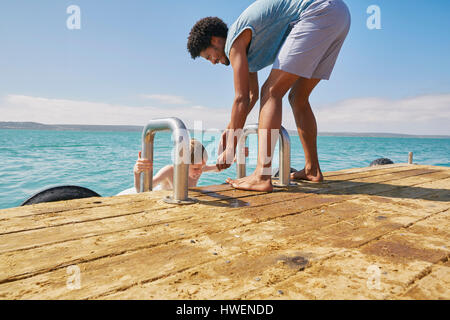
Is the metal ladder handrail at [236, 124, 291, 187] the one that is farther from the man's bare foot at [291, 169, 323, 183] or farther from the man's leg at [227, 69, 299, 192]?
the man's bare foot at [291, 169, 323, 183]

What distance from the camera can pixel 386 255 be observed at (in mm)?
1181

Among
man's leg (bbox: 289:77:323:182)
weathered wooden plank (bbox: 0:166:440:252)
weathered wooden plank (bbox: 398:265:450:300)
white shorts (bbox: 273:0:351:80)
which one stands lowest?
weathered wooden plank (bbox: 398:265:450:300)

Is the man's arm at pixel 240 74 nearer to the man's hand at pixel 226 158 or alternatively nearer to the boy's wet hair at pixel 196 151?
the man's hand at pixel 226 158

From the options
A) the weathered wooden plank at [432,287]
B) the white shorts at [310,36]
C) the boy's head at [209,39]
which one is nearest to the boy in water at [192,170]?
the boy's head at [209,39]

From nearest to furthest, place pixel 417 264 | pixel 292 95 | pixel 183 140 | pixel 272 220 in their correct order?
1. pixel 417 264
2. pixel 272 220
3. pixel 183 140
4. pixel 292 95

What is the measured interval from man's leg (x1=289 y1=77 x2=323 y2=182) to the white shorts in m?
0.46

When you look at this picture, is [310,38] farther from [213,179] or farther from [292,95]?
[213,179]

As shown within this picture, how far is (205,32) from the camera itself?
2.59m

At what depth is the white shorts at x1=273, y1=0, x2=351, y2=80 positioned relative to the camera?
2.32 meters

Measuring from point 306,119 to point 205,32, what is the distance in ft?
4.00

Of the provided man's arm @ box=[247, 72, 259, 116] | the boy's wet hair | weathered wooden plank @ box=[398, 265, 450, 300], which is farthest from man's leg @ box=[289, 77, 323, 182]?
weathered wooden plank @ box=[398, 265, 450, 300]

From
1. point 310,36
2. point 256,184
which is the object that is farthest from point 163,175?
point 310,36
